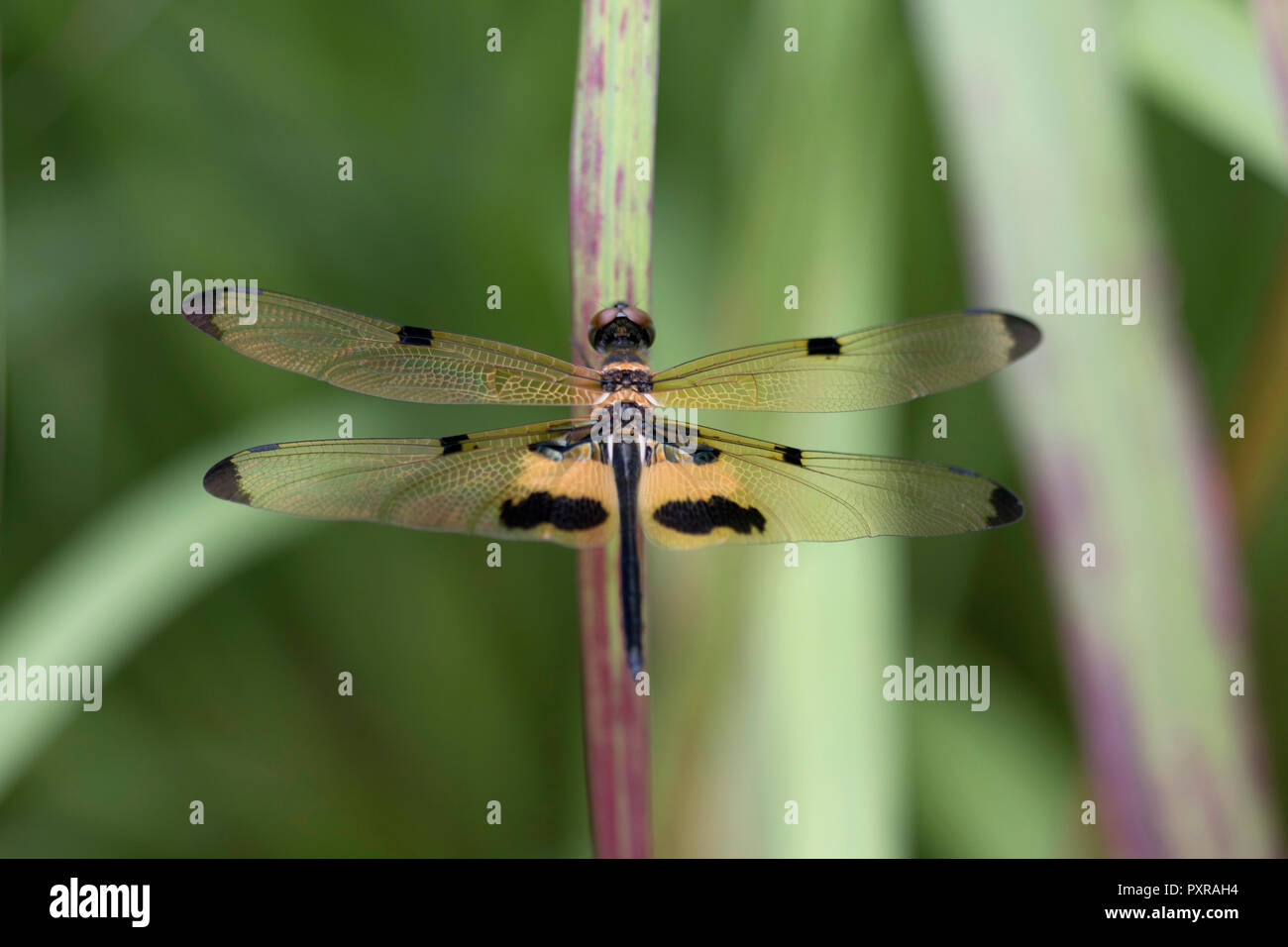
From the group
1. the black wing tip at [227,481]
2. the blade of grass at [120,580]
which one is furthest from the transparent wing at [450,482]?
the blade of grass at [120,580]

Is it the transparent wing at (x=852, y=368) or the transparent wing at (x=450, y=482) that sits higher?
the transparent wing at (x=852, y=368)

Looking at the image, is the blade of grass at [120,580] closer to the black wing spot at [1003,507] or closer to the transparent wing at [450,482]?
the transparent wing at [450,482]

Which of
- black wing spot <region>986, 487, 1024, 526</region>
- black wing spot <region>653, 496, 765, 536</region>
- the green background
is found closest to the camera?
black wing spot <region>986, 487, 1024, 526</region>

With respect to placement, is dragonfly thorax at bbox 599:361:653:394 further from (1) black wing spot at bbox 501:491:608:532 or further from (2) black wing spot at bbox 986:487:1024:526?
(2) black wing spot at bbox 986:487:1024:526

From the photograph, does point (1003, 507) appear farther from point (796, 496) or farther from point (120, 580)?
point (120, 580)

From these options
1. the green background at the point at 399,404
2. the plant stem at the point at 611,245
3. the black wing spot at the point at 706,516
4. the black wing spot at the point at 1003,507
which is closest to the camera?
the plant stem at the point at 611,245

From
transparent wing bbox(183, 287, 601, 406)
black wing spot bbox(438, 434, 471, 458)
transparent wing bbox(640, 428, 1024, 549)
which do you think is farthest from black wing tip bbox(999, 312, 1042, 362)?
black wing spot bbox(438, 434, 471, 458)
